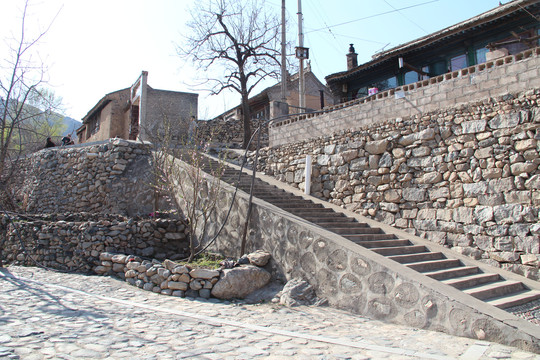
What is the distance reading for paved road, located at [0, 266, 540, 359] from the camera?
12.9 ft

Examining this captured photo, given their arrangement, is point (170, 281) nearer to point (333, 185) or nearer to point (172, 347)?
point (172, 347)

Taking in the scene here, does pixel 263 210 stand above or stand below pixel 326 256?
above

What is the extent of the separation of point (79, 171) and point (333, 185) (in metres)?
8.77

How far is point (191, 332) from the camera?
458 centimetres

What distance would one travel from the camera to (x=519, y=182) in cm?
680

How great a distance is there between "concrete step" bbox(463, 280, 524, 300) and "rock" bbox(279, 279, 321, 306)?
229 centimetres

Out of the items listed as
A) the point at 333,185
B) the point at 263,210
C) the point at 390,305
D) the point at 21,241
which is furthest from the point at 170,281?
the point at 333,185

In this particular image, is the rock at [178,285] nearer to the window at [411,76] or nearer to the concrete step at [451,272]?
the concrete step at [451,272]

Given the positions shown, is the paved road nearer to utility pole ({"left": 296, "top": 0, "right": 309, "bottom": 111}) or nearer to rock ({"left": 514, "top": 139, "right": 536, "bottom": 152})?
rock ({"left": 514, "top": 139, "right": 536, "bottom": 152})

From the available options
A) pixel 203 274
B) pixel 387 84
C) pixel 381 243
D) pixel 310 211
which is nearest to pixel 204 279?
pixel 203 274

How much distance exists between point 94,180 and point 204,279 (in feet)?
26.6

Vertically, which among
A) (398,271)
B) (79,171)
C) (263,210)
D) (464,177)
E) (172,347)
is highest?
(79,171)

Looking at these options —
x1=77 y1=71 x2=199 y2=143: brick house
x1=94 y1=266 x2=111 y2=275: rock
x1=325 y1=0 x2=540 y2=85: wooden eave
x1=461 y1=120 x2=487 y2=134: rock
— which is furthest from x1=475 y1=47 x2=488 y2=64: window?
x1=94 y1=266 x2=111 y2=275: rock

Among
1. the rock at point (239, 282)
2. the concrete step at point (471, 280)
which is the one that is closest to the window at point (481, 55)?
the concrete step at point (471, 280)
